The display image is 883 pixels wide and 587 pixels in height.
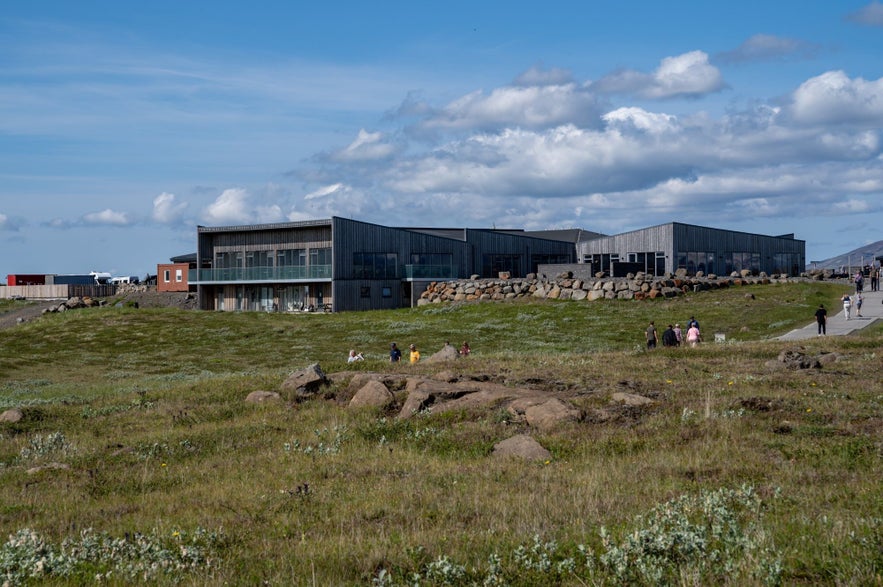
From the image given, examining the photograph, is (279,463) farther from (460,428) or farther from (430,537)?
(430,537)

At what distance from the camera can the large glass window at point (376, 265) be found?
71375 mm

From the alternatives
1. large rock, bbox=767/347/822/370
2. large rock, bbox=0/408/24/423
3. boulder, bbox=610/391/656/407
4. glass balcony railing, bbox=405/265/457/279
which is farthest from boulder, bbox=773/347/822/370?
glass balcony railing, bbox=405/265/457/279

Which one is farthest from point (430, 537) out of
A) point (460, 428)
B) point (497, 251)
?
point (497, 251)

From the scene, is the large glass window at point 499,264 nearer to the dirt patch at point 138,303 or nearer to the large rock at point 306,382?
the dirt patch at point 138,303

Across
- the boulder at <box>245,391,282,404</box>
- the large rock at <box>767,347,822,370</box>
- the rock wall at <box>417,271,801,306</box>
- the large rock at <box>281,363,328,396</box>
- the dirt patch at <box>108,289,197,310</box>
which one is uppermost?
the rock wall at <box>417,271,801,306</box>

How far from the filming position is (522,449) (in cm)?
1379

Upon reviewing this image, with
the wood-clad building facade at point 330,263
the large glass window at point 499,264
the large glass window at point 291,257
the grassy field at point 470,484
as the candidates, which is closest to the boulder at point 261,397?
the grassy field at point 470,484

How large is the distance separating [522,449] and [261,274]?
205 ft

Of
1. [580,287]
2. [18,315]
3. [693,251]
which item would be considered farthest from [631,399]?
[18,315]

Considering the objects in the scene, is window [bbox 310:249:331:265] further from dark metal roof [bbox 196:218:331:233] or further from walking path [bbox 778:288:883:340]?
walking path [bbox 778:288:883:340]

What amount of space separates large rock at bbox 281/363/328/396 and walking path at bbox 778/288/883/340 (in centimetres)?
2492

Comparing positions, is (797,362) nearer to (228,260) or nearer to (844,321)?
(844,321)

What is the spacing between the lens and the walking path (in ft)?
135

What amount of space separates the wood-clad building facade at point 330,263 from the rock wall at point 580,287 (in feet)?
12.0
